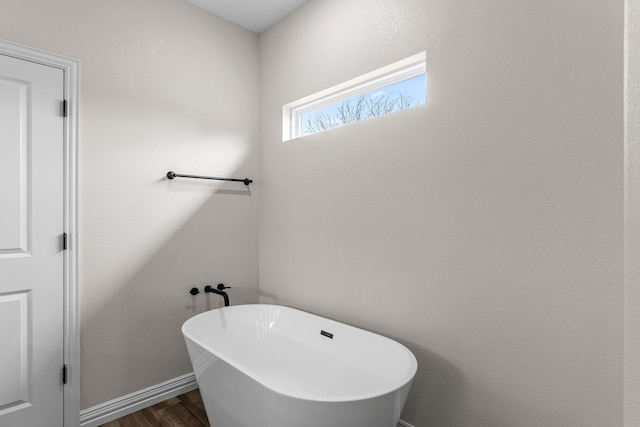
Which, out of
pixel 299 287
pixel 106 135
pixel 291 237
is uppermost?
pixel 106 135

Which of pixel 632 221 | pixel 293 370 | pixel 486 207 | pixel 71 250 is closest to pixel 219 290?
pixel 293 370

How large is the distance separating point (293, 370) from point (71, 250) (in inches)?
57.4

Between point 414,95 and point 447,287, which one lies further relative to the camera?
point 414,95

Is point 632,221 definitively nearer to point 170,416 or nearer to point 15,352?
point 170,416

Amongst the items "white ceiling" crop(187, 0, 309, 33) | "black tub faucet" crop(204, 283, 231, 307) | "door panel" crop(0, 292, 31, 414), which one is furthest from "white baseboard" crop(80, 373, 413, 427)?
"white ceiling" crop(187, 0, 309, 33)

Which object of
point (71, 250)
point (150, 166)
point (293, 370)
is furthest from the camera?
point (150, 166)

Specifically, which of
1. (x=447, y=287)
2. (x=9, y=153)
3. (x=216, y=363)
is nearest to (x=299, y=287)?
(x=216, y=363)

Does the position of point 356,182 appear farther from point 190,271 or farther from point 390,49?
point 190,271

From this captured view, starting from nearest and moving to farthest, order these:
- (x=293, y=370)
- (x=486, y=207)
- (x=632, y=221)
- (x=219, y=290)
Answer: (x=632, y=221), (x=486, y=207), (x=293, y=370), (x=219, y=290)

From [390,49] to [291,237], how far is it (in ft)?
4.63

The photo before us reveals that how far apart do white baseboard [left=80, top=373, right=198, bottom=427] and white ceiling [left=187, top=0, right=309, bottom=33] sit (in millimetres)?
2647

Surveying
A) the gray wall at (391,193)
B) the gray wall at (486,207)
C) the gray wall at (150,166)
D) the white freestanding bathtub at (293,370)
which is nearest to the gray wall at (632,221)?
the gray wall at (391,193)

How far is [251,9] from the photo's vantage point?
2607mm

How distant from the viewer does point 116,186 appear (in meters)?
2.19
